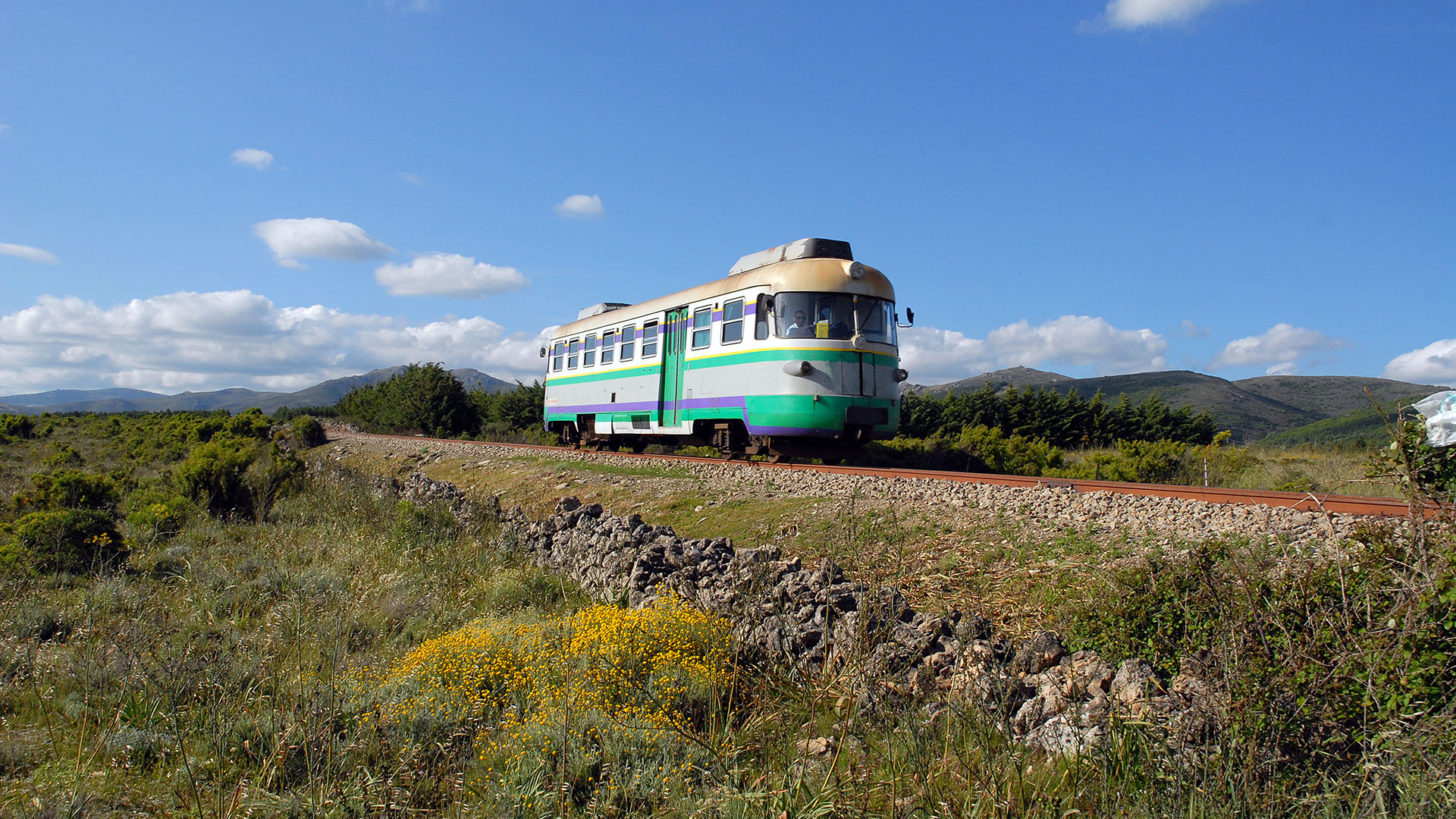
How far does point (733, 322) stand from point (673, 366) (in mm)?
2233

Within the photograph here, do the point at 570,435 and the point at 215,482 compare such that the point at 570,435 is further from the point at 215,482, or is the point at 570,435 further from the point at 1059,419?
the point at 1059,419

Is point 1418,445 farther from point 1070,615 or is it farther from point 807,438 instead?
point 807,438

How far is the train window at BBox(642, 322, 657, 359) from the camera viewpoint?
16.0m

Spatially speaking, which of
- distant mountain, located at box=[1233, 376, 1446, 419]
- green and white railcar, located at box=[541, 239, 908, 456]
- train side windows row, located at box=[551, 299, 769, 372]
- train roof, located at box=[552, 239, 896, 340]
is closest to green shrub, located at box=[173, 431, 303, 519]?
green and white railcar, located at box=[541, 239, 908, 456]

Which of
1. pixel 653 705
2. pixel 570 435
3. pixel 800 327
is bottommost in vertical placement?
pixel 653 705

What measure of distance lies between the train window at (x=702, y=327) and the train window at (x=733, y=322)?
406mm

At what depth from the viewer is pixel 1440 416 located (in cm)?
381

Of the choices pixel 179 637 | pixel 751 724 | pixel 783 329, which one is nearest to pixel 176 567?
pixel 179 637

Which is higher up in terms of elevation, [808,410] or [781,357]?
[781,357]

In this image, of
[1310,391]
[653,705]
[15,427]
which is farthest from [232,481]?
[1310,391]

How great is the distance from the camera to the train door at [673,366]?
1504 cm

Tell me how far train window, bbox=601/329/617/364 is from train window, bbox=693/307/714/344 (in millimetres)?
3664

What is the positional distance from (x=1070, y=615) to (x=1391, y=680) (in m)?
1.75

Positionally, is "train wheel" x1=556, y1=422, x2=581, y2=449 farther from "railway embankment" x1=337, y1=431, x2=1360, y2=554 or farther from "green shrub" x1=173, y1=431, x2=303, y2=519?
"railway embankment" x1=337, y1=431, x2=1360, y2=554
